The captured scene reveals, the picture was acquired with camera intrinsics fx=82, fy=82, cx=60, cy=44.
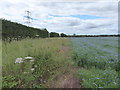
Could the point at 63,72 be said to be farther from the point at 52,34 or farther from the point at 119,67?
the point at 52,34

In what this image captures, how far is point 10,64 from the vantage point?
2443mm

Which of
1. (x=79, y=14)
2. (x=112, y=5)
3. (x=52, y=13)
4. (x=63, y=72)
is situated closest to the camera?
(x=63, y=72)

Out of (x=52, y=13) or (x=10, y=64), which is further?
(x=52, y=13)

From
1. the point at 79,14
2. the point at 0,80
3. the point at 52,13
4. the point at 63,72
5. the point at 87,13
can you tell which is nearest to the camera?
the point at 0,80

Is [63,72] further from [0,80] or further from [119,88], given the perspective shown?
[0,80]

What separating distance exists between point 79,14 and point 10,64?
4330mm

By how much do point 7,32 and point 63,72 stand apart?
5966 millimetres

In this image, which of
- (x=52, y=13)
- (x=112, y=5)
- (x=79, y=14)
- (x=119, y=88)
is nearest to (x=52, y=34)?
(x=52, y=13)

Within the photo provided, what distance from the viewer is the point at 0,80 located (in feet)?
6.28

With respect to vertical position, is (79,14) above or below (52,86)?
above

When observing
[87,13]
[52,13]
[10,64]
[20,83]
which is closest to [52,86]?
[20,83]

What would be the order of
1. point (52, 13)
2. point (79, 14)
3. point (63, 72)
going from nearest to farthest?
point (63, 72) → point (79, 14) → point (52, 13)

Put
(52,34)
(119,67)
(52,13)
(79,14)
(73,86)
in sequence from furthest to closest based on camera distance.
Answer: (52,34) < (52,13) < (79,14) < (119,67) < (73,86)

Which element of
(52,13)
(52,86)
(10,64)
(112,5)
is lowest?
(52,86)
